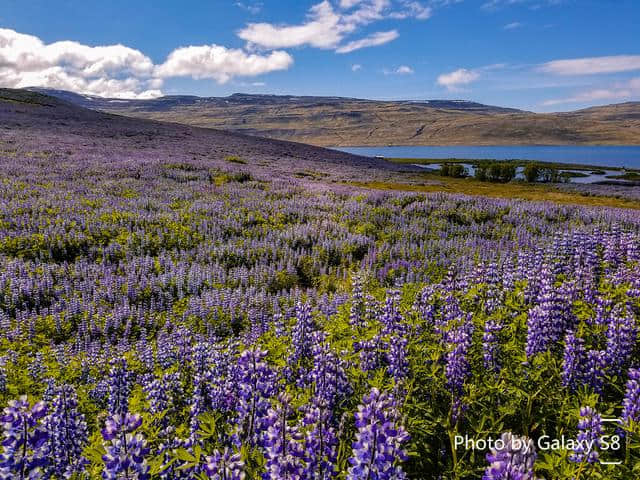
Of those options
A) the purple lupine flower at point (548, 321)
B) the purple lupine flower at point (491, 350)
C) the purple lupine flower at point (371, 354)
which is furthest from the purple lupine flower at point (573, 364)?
the purple lupine flower at point (371, 354)

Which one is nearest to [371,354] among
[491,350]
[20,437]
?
[491,350]

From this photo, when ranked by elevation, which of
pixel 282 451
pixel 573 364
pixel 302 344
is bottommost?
pixel 302 344

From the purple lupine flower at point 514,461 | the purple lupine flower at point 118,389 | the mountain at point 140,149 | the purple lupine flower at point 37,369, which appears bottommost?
the purple lupine flower at point 37,369

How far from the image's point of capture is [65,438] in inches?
128

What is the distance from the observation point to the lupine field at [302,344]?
8.59 ft

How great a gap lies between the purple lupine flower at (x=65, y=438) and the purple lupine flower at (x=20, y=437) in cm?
60

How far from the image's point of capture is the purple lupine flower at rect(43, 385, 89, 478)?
306 cm

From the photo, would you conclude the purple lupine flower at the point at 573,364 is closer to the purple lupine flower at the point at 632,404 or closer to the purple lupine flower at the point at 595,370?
the purple lupine flower at the point at 595,370

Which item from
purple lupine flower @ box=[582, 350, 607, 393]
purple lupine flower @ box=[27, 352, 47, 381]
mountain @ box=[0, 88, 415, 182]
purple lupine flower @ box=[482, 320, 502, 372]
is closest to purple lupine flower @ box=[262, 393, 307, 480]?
purple lupine flower @ box=[482, 320, 502, 372]

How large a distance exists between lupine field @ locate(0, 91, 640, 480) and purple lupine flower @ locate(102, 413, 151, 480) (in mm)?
11

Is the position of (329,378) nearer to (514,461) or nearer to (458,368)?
(458,368)

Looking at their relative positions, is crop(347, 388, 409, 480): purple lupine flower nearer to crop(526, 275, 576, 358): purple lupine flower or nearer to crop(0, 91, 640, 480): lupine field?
crop(0, 91, 640, 480): lupine field

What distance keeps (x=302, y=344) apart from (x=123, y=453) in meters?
2.31

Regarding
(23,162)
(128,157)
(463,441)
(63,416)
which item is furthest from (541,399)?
(128,157)
